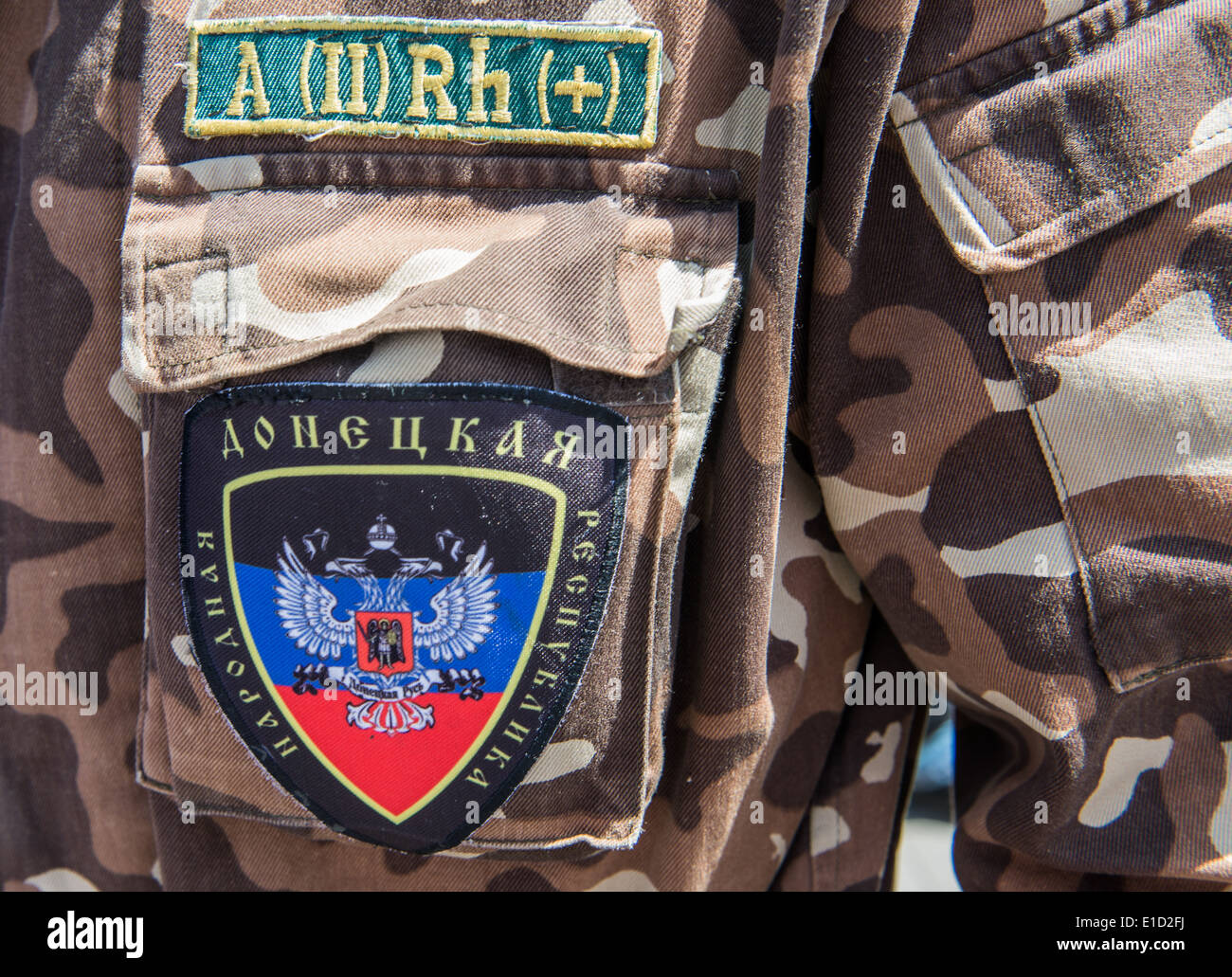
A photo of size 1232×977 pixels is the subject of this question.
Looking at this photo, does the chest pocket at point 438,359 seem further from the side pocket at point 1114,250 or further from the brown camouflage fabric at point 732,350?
the side pocket at point 1114,250

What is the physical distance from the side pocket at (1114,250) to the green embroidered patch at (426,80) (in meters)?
0.19

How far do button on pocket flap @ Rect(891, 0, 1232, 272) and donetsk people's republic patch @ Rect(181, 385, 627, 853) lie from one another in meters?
0.29

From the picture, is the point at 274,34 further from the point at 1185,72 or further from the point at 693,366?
the point at 1185,72

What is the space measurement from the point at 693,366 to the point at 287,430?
27cm

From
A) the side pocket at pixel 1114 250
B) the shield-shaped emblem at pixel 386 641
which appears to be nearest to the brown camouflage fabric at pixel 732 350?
the side pocket at pixel 1114 250

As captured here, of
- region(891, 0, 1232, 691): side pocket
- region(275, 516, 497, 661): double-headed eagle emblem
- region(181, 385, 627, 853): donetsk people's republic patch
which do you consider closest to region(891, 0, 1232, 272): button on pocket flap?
region(891, 0, 1232, 691): side pocket

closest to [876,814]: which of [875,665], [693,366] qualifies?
[875,665]

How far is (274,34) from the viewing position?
1.94ft

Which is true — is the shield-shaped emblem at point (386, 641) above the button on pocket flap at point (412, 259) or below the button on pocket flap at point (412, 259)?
below

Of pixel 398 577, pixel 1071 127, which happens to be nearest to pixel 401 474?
pixel 398 577

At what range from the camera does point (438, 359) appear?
1.86ft

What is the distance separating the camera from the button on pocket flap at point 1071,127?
1.96 ft

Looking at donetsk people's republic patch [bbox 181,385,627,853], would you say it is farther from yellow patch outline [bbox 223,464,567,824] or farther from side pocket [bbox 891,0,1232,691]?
side pocket [bbox 891,0,1232,691]

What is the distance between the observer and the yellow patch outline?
1.85 feet
